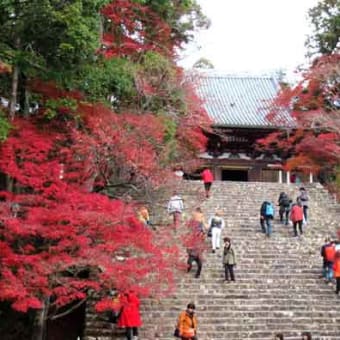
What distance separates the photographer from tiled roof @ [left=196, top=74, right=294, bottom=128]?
30.3 meters

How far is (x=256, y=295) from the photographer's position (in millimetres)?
16406

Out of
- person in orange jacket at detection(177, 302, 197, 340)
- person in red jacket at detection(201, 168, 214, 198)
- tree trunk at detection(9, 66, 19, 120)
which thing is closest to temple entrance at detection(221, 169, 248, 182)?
person in red jacket at detection(201, 168, 214, 198)

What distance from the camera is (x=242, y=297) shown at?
53.4ft

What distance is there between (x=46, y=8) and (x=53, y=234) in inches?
195

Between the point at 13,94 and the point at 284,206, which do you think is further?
the point at 284,206

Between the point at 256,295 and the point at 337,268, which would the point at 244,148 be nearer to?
the point at 337,268

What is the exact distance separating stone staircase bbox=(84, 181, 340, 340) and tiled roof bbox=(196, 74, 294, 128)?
9.46 meters

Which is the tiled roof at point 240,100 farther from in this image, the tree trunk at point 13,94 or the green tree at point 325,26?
the tree trunk at point 13,94

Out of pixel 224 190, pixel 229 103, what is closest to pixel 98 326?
pixel 224 190

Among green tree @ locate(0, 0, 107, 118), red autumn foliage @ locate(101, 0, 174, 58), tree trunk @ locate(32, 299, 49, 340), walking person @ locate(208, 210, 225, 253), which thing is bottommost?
tree trunk @ locate(32, 299, 49, 340)

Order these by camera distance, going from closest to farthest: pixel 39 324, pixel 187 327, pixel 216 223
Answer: pixel 187 327 → pixel 39 324 → pixel 216 223

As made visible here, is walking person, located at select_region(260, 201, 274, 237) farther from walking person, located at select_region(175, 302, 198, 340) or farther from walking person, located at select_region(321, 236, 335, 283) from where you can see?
walking person, located at select_region(175, 302, 198, 340)

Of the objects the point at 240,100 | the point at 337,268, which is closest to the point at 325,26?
the point at 240,100

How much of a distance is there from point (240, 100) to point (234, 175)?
4.85 metres
